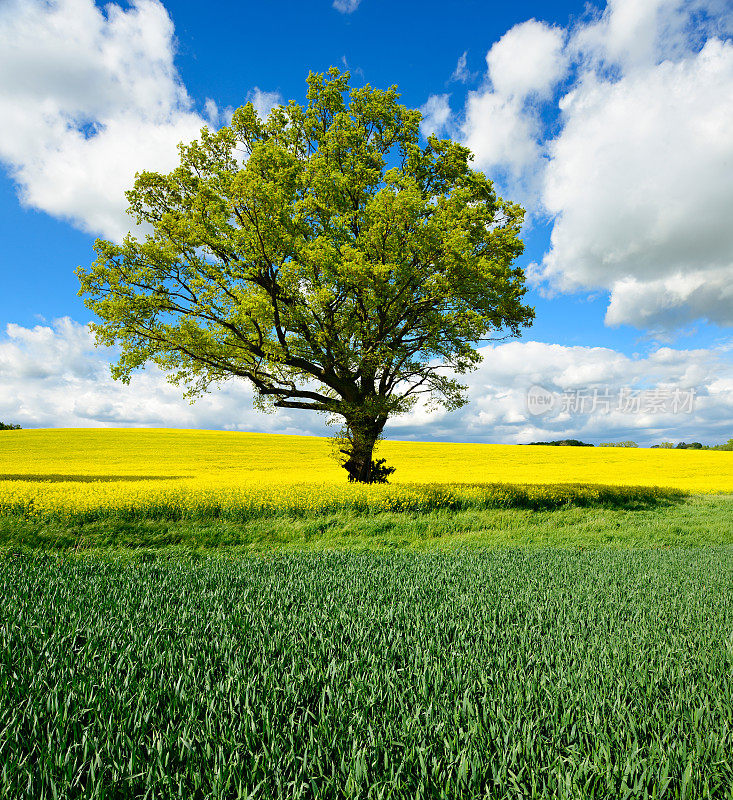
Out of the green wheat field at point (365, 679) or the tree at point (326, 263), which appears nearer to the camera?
the green wheat field at point (365, 679)

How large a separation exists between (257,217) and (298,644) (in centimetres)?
1310

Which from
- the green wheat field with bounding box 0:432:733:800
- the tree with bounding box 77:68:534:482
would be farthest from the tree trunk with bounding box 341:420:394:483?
the green wheat field with bounding box 0:432:733:800

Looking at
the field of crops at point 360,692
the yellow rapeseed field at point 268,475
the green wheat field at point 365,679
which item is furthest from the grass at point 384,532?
the field of crops at point 360,692

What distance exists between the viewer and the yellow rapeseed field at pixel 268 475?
12.2m

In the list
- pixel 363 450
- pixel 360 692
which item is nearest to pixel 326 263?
pixel 363 450

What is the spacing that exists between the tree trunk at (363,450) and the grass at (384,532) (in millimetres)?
4261

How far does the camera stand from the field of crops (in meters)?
1.83

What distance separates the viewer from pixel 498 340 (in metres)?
17.3

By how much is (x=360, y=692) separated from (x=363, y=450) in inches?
572

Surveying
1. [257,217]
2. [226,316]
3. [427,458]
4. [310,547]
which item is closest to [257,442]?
[427,458]

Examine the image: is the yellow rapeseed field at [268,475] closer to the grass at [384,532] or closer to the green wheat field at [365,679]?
the grass at [384,532]

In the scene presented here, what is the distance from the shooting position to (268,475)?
24.6 meters

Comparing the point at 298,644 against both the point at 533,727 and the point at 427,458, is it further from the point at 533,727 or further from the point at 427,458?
the point at 427,458

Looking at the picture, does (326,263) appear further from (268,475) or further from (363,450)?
(268,475)
